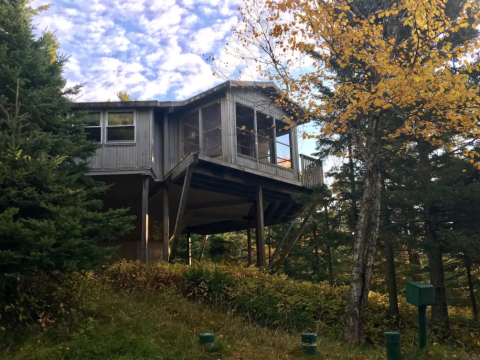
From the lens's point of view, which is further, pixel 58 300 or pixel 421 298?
pixel 58 300

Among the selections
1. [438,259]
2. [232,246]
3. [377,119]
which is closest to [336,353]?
[377,119]

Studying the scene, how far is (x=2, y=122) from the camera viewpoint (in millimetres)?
7363

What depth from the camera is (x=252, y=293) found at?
29.8ft

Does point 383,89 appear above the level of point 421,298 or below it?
above

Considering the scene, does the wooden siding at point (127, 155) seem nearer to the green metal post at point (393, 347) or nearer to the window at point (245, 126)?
the window at point (245, 126)

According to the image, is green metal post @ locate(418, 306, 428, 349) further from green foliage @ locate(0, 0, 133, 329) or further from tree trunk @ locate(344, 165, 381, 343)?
green foliage @ locate(0, 0, 133, 329)

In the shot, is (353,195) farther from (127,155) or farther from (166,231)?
(127,155)

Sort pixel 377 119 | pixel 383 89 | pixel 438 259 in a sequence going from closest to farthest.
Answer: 1. pixel 383 89
2. pixel 377 119
3. pixel 438 259

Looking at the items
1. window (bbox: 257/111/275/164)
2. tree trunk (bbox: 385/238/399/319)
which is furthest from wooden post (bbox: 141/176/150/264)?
tree trunk (bbox: 385/238/399/319)

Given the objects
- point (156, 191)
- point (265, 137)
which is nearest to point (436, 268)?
point (265, 137)

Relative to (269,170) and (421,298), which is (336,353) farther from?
(269,170)

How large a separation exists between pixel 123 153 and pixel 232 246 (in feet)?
42.3

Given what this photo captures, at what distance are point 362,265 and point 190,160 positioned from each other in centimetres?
582

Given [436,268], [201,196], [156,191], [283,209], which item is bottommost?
[436,268]
